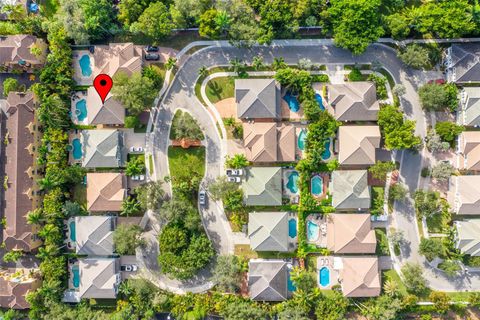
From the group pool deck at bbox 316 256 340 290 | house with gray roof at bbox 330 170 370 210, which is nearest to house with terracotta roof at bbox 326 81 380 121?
house with gray roof at bbox 330 170 370 210

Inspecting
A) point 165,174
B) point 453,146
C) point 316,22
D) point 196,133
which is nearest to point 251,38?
point 316,22

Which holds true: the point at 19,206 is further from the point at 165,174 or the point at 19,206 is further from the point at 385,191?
the point at 385,191

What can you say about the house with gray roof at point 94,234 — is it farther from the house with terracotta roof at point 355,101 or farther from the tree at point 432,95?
the tree at point 432,95

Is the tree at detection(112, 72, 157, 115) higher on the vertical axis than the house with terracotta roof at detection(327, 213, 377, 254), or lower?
higher

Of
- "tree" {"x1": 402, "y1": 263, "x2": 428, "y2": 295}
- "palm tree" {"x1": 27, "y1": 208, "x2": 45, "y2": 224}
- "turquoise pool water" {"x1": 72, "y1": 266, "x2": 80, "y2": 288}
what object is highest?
"palm tree" {"x1": 27, "y1": 208, "x2": 45, "y2": 224}

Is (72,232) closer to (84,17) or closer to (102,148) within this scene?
(102,148)

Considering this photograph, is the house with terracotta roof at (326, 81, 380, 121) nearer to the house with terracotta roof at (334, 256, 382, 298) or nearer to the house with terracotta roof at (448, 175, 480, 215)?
the house with terracotta roof at (448, 175, 480, 215)
